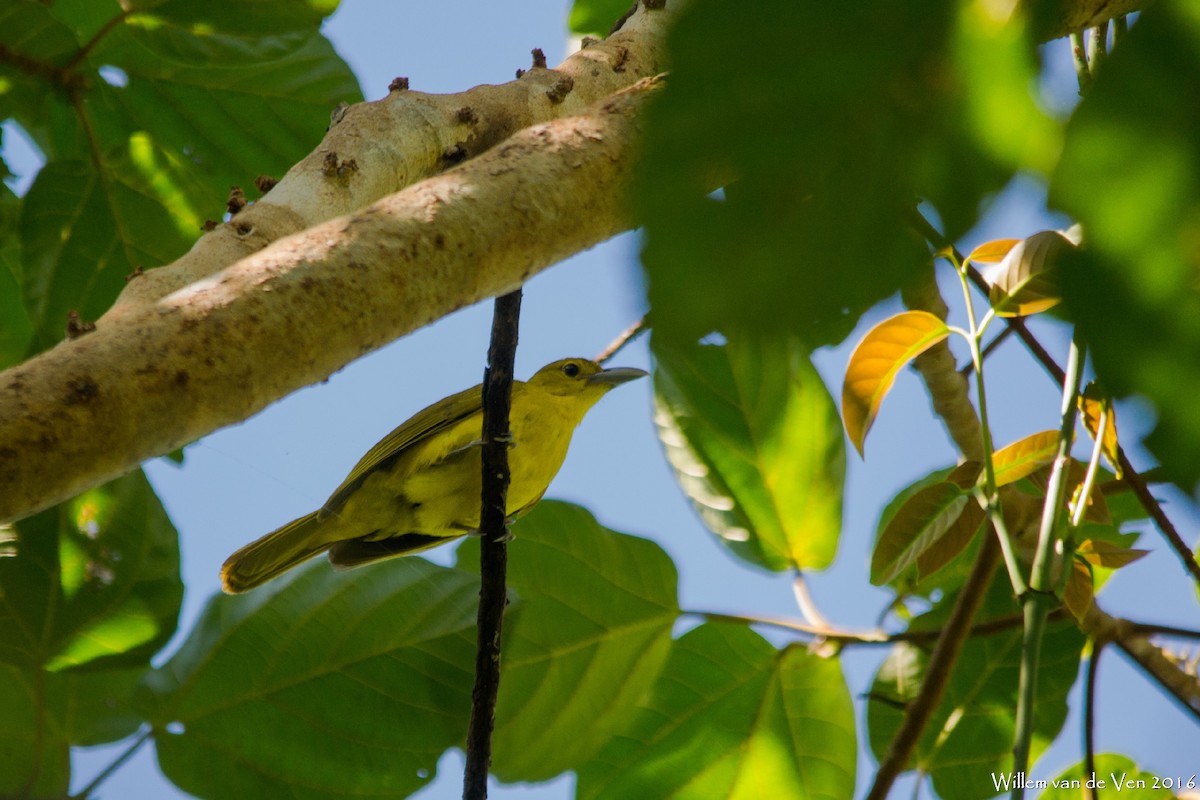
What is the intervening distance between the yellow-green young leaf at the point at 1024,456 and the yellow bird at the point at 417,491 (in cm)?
217

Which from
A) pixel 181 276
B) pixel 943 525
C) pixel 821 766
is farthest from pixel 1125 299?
pixel 821 766

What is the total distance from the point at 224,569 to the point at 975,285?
118 inches

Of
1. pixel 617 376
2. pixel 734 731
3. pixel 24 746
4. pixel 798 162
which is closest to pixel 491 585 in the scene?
pixel 734 731

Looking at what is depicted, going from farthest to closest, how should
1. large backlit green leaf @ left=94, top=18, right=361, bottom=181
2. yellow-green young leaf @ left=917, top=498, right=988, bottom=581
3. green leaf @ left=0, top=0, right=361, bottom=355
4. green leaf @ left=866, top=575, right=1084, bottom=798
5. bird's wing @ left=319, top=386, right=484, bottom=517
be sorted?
1. bird's wing @ left=319, top=386, right=484, bottom=517
2. large backlit green leaf @ left=94, top=18, right=361, bottom=181
3. green leaf @ left=0, top=0, right=361, bottom=355
4. green leaf @ left=866, top=575, right=1084, bottom=798
5. yellow-green young leaf @ left=917, top=498, right=988, bottom=581

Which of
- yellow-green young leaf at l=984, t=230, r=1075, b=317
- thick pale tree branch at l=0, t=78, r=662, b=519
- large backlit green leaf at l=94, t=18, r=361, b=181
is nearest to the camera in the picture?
thick pale tree branch at l=0, t=78, r=662, b=519

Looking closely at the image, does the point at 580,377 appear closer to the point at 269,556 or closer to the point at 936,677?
the point at 269,556

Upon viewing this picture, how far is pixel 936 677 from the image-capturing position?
228cm

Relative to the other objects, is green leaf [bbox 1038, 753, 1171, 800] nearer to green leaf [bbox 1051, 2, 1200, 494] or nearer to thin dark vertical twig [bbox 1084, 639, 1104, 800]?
thin dark vertical twig [bbox 1084, 639, 1104, 800]

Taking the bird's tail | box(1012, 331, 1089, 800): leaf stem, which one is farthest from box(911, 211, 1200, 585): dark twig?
the bird's tail

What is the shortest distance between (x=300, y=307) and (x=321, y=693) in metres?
1.44

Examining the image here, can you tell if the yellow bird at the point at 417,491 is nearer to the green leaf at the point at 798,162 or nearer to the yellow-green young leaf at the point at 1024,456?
the yellow-green young leaf at the point at 1024,456

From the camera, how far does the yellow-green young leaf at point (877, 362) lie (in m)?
2.34

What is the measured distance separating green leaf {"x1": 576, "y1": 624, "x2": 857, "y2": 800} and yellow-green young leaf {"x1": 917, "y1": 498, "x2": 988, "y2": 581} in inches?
14.2

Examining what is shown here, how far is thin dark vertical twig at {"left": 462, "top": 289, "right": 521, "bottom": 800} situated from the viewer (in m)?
2.31
